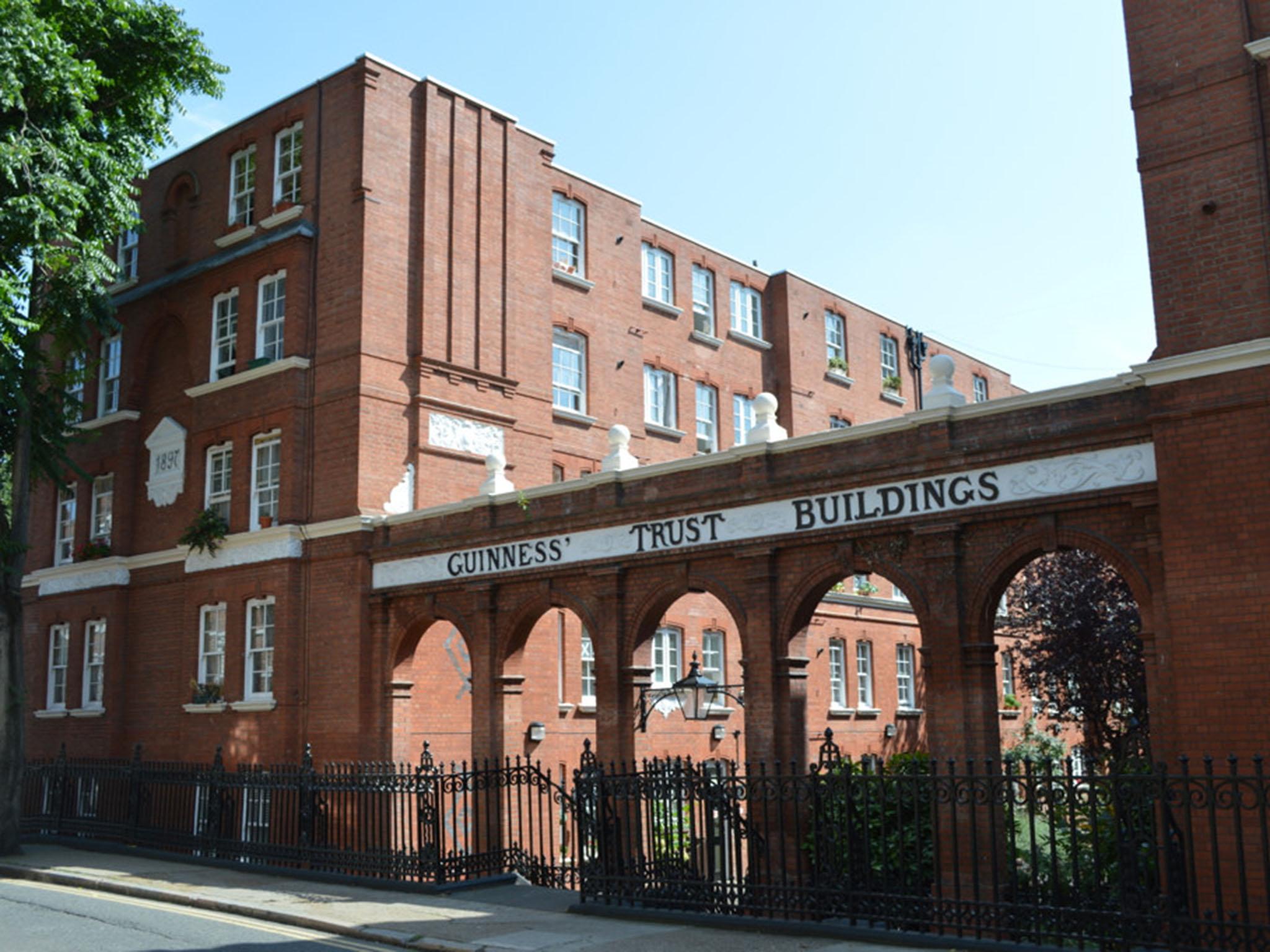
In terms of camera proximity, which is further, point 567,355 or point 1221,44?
point 567,355

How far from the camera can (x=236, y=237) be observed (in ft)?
83.6

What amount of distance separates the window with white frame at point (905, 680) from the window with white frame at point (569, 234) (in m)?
14.5

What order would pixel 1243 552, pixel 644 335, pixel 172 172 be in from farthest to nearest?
pixel 644 335
pixel 172 172
pixel 1243 552

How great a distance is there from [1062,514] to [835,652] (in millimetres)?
18616

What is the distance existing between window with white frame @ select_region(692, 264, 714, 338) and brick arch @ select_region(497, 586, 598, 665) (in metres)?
14.6

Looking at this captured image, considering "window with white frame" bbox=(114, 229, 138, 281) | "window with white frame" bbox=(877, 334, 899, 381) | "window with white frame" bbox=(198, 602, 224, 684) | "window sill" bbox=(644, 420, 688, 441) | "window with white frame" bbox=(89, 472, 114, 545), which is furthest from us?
"window with white frame" bbox=(877, 334, 899, 381)

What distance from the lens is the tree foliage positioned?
24.9 m

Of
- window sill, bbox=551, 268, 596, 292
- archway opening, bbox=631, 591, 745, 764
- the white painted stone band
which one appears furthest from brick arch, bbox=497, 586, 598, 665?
window sill, bbox=551, 268, 596, 292

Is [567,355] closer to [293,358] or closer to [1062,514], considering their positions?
[293,358]

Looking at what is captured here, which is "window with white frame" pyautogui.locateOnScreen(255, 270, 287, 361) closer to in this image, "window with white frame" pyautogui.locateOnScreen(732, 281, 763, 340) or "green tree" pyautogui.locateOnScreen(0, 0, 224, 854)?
"green tree" pyautogui.locateOnScreen(0, 0, 224, 854)

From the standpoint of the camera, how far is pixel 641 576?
1833cm

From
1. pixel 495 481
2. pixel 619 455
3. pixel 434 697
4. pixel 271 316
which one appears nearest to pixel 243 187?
pixel 271 316

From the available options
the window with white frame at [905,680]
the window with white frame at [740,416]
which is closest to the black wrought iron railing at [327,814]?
the window with white frame at [740,416]

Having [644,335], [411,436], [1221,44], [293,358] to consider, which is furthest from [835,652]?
[1221,44]
